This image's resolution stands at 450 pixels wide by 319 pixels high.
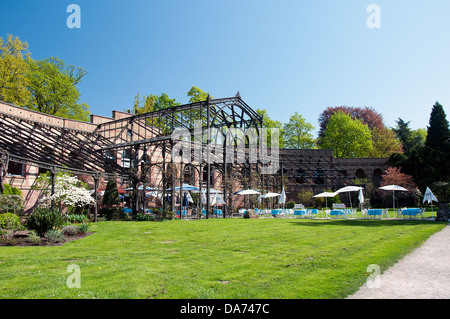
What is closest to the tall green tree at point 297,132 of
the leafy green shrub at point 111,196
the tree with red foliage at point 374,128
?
the tree with red foliage at point 374,128

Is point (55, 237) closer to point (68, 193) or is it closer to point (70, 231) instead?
point (70, 231)

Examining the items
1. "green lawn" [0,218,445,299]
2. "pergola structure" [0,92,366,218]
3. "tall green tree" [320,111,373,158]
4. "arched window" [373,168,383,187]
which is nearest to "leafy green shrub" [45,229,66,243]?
"green lawn" [0,218,445,299]

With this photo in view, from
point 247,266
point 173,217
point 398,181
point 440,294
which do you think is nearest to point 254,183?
point 173,217

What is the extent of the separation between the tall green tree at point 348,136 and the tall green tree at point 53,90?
3589 centimetres

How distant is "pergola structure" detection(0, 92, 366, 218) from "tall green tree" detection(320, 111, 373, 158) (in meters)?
17.3

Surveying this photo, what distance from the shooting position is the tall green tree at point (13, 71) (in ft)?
103

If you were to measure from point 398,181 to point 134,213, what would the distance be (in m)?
28.9

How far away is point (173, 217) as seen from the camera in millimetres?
20500

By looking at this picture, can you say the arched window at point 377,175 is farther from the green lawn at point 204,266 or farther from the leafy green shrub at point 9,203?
the leafy green shrub at point 9,203

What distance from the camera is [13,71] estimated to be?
3219 cm

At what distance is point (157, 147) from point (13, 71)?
19.2 meters

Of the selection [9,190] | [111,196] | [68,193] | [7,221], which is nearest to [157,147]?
[111,196]

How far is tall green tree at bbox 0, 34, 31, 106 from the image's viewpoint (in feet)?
103
